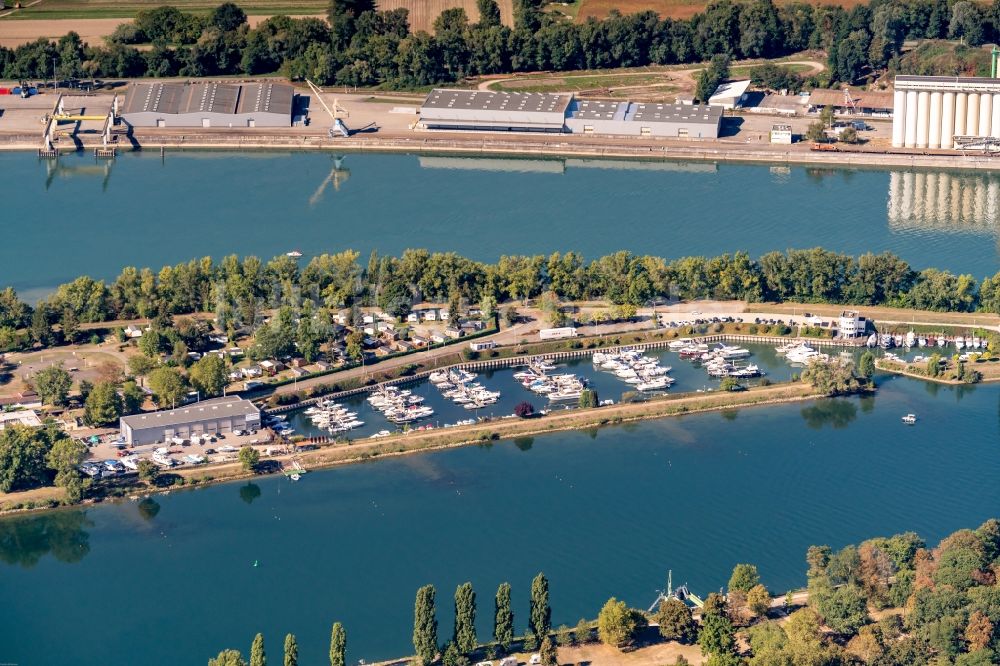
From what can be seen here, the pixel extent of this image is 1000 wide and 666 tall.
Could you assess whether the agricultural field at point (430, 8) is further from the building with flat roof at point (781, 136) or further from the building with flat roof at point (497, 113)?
the building with flat roof at point (781, 136)

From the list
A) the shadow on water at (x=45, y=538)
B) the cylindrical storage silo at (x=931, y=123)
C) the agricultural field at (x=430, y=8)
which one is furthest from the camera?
the agricultural field at (x=430, y=8)

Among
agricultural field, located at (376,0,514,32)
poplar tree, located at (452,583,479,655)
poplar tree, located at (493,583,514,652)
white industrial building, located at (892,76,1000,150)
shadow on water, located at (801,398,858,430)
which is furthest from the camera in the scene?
agricultural field, located at (376,0,514,32)

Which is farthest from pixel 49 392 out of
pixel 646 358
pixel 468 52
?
pixel 468 52

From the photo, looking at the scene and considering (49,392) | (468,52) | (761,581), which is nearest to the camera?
(761,581)

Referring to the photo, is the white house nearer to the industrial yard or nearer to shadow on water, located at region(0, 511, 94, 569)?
the industrial yard

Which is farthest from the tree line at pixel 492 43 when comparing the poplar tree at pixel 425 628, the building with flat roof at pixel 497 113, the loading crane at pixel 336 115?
the poplar tree at pixel 425 628

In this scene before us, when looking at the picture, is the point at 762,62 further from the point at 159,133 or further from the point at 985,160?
the point at 159,133

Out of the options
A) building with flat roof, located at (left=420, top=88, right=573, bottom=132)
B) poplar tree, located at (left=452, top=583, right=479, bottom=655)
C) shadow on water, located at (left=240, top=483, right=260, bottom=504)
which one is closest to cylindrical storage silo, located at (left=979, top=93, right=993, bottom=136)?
building with flat roof, located at (left=420, top=88, right=573, bottom=132)

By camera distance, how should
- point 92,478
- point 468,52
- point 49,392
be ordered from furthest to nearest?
point 468,52 → point 49,392 → point 92,478
